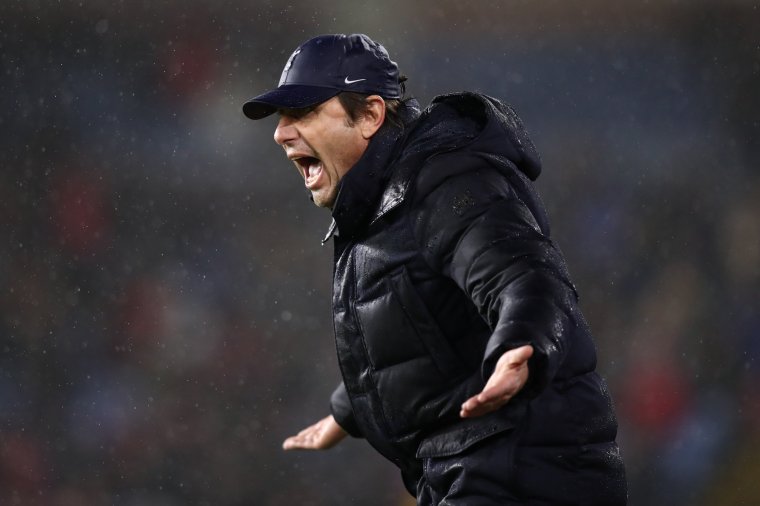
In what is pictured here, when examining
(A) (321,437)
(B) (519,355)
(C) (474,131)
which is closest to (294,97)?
(C) (474,131)

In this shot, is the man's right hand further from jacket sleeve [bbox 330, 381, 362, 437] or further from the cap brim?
the cap brim

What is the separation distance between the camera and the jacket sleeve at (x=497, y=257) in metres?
1.83

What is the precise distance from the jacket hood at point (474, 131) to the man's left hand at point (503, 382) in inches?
24.7

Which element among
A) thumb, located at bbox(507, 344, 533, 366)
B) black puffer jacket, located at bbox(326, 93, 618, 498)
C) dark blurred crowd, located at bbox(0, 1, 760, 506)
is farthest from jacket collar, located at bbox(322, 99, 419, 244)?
dark blurred crowd, located at bbox(0, 1, 760, 506)

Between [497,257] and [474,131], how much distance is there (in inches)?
17.3

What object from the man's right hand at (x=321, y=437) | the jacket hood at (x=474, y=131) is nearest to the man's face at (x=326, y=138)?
the jacket hood at (x=474, y=131)

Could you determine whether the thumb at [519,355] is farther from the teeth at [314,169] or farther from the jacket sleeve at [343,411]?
the jacket sleeve at [343,411]

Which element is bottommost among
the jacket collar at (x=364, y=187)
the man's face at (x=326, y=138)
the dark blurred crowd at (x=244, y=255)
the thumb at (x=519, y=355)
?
the dark blurred crowd at (x=244, y=255)

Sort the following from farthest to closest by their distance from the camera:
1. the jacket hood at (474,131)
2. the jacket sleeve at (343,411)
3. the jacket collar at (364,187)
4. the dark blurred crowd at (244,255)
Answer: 1. the dark blurred crowd at (244,255)
2. the jacket sleeve at (343,411)
3. the jacket collar at (364,187)
4. the jacket hood at (474,131)

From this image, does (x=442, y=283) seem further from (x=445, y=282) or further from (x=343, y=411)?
(x=343, y=411)

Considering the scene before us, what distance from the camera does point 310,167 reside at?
2.62 m

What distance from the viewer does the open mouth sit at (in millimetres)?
2592

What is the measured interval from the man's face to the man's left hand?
0.93 m

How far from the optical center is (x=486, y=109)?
234cm
